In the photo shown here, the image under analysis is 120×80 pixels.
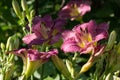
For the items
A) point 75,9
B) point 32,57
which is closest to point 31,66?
point 32,57

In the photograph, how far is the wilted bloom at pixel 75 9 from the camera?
2.97m

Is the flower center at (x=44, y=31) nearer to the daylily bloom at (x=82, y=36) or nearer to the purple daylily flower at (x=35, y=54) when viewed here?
the daylily bloom at (x=82, y=36)

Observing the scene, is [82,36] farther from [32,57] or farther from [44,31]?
[32,57]

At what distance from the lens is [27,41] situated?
6.63ft

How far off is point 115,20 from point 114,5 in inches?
5.3

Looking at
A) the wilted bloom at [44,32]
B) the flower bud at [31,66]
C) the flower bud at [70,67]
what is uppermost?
the wilted bloom at [44,32]

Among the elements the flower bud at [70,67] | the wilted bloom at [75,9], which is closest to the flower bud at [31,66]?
the flower bud at [70,67]

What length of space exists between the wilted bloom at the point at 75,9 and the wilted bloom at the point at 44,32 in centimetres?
72

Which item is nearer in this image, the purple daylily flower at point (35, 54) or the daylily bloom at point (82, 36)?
the purple daylily flower at point (35, 54)

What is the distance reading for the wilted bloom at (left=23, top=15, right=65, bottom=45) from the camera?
6.66ft

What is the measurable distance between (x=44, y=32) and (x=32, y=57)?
0.27 meters

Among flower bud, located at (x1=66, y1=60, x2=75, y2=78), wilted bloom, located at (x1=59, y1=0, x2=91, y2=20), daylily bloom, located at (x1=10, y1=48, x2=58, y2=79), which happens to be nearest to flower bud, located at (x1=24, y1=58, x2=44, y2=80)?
daylily bloom, located at (x1=10, y1=48, x2=58, y2=79)

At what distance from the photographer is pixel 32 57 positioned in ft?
6.13

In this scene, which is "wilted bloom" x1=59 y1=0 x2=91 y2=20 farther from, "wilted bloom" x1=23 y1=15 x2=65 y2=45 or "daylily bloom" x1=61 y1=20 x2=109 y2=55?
"daylily bloom" x1=61 y1=20 x2=109 y2=55
